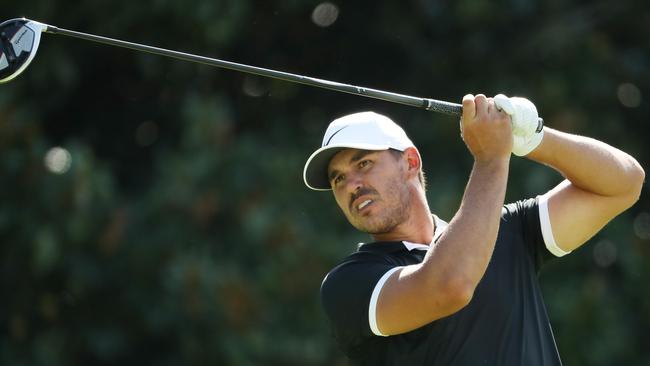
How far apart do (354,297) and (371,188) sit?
0.38 meters

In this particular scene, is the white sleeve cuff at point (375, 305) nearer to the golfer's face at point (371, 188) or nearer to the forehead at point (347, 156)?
the golfer's face at point (371, 188)

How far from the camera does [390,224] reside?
3.48 metres

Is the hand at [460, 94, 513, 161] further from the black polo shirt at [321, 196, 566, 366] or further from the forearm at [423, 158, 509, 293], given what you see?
the black polo shirt at [321, 196, 566, 366]

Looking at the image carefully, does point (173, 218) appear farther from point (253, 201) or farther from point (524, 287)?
point (524, 287)

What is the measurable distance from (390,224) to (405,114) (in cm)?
696

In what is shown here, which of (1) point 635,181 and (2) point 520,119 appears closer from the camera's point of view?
(2) point 520,119

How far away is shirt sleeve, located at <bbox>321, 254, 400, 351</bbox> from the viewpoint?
126 inches

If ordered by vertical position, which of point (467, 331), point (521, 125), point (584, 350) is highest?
point (584, 350)

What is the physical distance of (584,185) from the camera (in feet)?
11.7

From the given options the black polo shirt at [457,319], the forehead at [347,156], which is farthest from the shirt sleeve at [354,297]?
the forehead at [347,156]

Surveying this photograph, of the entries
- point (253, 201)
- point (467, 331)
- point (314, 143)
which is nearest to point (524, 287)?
point (467, 331)

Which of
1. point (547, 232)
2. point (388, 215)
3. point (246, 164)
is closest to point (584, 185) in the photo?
point (547, 232)

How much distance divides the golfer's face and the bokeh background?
186 inches

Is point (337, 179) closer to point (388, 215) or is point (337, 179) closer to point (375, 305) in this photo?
point (388, 215)
